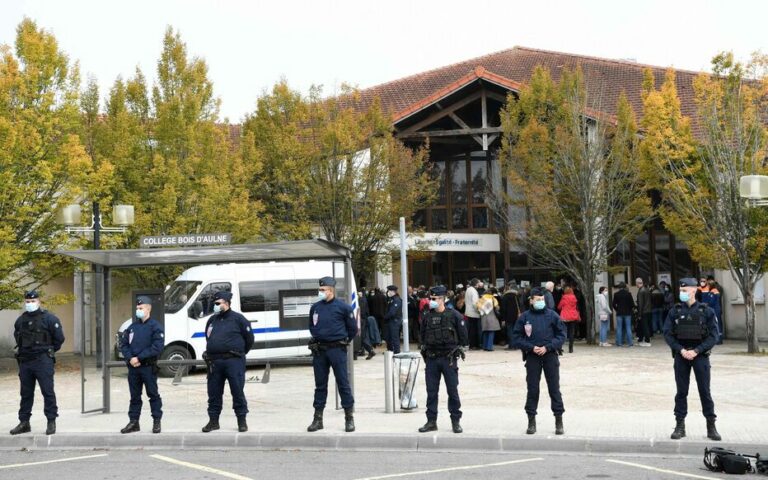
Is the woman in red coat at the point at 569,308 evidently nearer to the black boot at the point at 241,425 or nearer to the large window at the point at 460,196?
the large window at the point at 460,196

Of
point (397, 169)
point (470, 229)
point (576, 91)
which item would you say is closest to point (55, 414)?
point (397, 169)

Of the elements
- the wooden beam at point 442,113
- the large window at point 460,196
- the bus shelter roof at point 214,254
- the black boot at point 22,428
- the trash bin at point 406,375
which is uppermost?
the wooden beam at point 442,113

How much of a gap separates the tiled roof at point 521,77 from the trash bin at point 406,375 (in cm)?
1691

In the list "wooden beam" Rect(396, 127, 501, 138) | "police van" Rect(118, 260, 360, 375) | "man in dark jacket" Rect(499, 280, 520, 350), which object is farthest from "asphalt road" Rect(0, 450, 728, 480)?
"wooden beam" Rect(396, 127, 501, 138)

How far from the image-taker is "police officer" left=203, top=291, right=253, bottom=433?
39.3ft

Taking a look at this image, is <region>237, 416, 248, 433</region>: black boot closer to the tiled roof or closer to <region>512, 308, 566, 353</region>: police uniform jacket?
<region>512, 308, 566, 353</region>: police uniform jacket

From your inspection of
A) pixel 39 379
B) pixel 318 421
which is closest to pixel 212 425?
pixel 318 421

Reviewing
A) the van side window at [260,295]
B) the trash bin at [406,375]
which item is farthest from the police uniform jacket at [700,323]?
the van side window at [260,295]

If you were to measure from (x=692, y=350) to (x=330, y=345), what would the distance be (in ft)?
13.8

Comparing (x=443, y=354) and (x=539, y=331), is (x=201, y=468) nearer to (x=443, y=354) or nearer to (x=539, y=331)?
(x=443, y=354)

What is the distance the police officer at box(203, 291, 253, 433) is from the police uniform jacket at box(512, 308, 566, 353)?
332 cm

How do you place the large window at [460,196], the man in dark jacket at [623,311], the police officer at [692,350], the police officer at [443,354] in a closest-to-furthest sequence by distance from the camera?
1. the police officer at [692,350]
2. the police officer at [443,354]
3. the man in dark jacket at [623,311]
4. the large window at [460,196]

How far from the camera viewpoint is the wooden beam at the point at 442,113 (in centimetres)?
3250

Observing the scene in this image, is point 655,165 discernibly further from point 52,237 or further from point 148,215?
point 52,237
